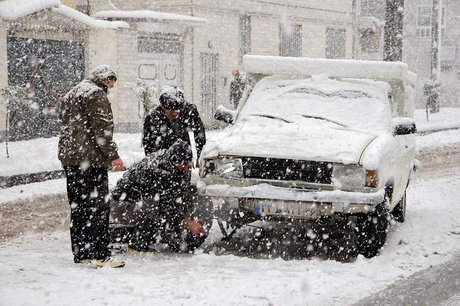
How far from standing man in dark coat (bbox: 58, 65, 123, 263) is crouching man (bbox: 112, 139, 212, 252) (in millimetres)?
541

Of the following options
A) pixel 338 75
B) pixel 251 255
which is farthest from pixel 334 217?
pixel 338 75

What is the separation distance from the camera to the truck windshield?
792 centimetres

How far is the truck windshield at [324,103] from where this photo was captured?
26.0 feet

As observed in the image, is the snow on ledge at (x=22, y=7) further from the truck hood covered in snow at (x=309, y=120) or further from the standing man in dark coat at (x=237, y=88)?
the truck hood covered in snow at (x=309, y=120)

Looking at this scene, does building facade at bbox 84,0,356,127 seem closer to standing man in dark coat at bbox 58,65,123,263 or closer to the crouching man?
the crouching man

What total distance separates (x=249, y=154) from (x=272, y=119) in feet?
3.75

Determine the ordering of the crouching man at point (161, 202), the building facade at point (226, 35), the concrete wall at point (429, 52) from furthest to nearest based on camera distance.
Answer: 1. the concrete wall at point (429, 52)
2. the building facade at point (226, 35)
3. the crouching man at point (161, 202)

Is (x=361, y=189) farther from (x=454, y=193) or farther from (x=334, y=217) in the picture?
(x=454, y=193)

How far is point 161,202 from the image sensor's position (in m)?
6.95

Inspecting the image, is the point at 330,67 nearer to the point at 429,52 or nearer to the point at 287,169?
the point at 287,169

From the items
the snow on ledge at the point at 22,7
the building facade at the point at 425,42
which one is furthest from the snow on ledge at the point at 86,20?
the building facade at the point at 425,42

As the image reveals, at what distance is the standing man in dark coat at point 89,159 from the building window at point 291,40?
81.9ft

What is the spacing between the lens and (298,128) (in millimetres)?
7578

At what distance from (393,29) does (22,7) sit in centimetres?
1270
